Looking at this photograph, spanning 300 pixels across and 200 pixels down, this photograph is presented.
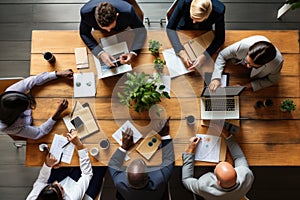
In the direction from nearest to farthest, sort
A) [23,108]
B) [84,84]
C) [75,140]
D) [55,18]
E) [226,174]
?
1. [226,174]
2. [23,108]
3. [75,140]
4. [84,84]
5. [55,18]

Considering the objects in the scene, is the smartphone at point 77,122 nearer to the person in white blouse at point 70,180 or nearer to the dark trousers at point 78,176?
the person in white blouse at point 70,180

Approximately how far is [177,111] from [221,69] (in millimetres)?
462

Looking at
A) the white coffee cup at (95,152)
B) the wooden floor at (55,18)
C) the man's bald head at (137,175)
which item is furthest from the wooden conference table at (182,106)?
the wooden floor at (55,18)

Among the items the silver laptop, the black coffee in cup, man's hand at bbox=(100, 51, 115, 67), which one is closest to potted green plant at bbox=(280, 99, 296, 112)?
the silver laptop

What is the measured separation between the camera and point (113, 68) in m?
2.58

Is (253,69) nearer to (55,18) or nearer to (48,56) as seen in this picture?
(48,56)

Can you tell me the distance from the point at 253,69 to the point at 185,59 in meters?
0.50

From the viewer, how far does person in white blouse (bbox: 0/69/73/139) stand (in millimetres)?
2336

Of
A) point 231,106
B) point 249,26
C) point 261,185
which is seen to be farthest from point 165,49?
point 261,185

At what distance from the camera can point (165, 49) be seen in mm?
2645

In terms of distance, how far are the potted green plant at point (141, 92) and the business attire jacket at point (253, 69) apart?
47cm

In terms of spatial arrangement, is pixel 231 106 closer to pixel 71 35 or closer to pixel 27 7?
pixel 71 35

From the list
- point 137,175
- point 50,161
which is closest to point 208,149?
point 137,175

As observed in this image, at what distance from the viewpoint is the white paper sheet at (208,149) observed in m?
2.48
